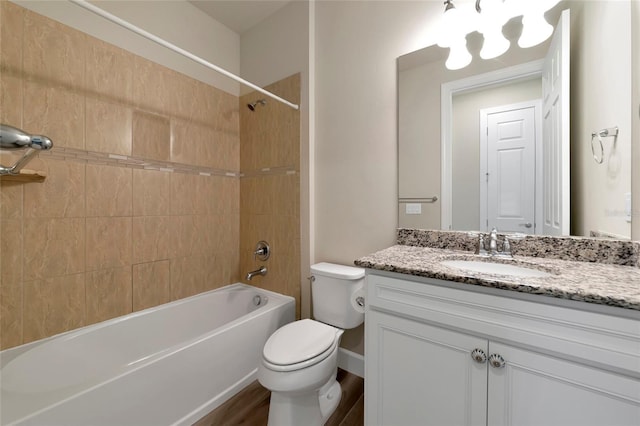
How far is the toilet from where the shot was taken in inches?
45.2

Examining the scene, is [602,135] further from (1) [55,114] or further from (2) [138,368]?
(1) [55,114]

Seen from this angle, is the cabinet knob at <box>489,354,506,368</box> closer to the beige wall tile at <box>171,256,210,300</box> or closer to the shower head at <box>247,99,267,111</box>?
the beige wall tile at <box>171,256,210,300</box>

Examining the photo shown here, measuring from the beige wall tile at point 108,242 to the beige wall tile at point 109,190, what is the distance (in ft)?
0.17

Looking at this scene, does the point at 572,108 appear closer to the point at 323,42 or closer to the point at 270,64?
the point at 323,42

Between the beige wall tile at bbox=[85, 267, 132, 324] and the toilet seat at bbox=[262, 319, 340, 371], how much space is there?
1052mm

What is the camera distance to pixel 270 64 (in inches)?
82.8

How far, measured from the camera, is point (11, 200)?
4.14ft

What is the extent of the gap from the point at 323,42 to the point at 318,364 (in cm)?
204

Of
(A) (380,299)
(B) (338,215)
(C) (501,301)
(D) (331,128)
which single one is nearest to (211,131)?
(D) (331,128)

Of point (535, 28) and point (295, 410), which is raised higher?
point (535, 28)

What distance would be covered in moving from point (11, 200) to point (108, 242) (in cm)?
46

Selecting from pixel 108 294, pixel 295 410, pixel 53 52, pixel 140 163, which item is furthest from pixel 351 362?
pixel 53 52

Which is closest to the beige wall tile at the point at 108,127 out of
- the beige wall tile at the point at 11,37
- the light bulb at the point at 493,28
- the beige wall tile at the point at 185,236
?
the beige wall tile at the point at 11,37

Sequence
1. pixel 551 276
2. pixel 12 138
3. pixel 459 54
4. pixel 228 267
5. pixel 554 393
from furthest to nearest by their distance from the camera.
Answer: pixel 228 267 < pixel 459 54 < pixel 551 276 < pixel 554 393 < pixel 12 138
